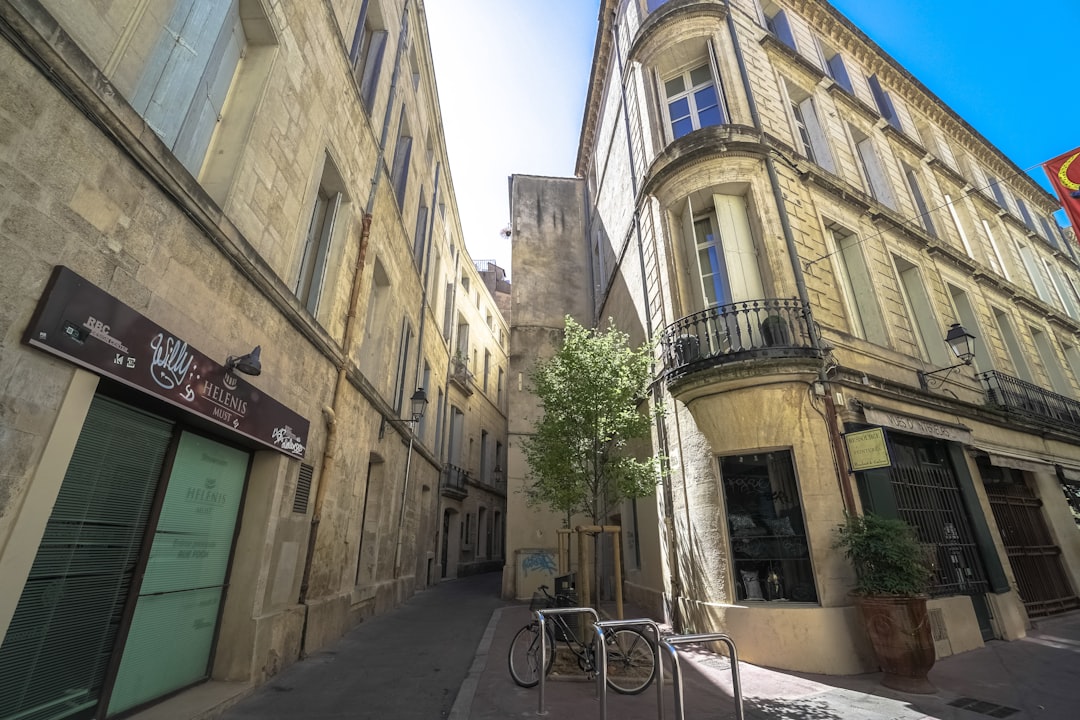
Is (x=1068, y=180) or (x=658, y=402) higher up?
(x=1068, y=180)

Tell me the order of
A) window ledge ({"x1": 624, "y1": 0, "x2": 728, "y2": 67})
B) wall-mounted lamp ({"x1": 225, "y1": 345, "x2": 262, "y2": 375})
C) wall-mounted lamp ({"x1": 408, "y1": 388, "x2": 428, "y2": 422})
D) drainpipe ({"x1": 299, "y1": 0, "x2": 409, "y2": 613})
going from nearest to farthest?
wall-mounted lamp ({"x1": 225, "y1": 345, "x2": 262, "y2": 375})
drainpipe ({"x1": 299, "y1": 0, "x2": 409, "y2": 613})
wall-mounted lamp ({"x1": 408, "y1": 388, "x2": 428, "y2": 422})
window ledge ({"x1": 624, "y1": 0, "x2": 728, "y2": 67})

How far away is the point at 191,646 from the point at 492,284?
1398 inches

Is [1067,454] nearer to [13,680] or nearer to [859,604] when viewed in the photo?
[859,604]

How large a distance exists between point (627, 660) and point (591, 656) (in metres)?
0.45

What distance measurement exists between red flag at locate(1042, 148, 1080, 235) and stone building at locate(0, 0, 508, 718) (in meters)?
10.9

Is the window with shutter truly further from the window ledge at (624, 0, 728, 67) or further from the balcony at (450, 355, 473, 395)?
the balcony at (450, 355, 473, 395)

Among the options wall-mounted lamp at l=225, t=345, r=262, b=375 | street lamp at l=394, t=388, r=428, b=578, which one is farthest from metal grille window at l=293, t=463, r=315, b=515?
street lamp at l=394, t=388, r=428, b=578

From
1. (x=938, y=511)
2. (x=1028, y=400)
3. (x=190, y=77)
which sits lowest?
(x=938, y=511)

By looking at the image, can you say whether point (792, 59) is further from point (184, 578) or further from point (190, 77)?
point (184, 578)

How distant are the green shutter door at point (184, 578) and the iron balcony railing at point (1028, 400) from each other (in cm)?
1471

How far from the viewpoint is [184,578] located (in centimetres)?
448

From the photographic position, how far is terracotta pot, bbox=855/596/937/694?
5410 millimetres

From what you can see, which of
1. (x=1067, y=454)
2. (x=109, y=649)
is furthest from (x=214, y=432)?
(x=1067, y=454)

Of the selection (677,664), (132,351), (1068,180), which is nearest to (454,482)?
(132,351)
